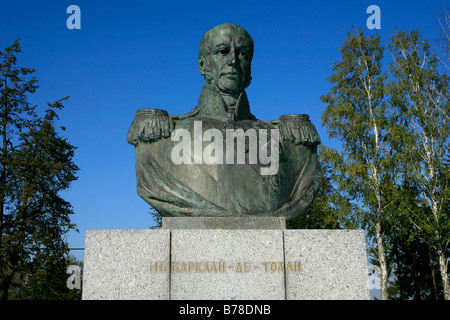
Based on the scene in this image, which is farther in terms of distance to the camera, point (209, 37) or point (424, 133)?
point (424, 133)

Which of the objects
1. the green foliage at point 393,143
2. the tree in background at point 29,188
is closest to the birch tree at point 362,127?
the green foliage at point 393,143

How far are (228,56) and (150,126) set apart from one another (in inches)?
52.2

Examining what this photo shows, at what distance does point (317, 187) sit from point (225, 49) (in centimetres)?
210

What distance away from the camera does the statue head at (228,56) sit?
20.3 feet

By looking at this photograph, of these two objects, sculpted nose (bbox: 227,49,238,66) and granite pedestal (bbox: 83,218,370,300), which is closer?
granite pedestal (bbox: 83,218,370,300)

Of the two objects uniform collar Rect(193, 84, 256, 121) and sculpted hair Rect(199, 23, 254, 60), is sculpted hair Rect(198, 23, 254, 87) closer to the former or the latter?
sculpted hair Rect(199, 23, 254, 60)

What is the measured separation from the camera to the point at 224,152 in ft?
19.5

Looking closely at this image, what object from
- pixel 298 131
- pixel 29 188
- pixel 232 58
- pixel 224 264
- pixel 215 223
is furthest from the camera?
pixel 29 188

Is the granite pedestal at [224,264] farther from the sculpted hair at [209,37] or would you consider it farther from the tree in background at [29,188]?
the tree in background at [29,188]

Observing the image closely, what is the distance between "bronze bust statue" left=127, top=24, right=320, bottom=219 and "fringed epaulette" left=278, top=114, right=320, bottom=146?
13mm

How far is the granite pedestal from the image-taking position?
502 cm

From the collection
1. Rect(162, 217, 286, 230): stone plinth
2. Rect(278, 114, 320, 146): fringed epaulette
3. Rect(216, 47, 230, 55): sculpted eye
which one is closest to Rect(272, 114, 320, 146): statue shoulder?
Rect(278, 114, 320, 146): fringed epaulette

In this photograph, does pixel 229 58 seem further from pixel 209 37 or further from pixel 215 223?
pixel 215 223

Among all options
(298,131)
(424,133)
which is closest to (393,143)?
(424,133)
